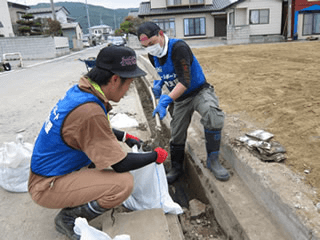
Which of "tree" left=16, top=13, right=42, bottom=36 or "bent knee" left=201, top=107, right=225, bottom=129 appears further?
"tree" left=16, top=13, right=42, bottom=36

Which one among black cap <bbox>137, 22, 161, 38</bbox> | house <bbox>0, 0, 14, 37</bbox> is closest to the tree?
house <bbox>0, 0, 14, 37</bbox>

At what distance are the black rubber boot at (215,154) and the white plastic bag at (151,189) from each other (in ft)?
2.02

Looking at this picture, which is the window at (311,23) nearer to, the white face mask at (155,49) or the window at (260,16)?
the window at (260,16)

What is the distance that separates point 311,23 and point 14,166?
21.4 metres

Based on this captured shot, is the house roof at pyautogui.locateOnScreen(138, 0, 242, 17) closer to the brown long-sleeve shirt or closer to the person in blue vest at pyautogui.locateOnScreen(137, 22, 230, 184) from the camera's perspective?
the person in blue vest at pyautogui.locateOnScreen(137, 22, 230, 184)

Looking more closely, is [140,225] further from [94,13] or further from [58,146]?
[94,13]

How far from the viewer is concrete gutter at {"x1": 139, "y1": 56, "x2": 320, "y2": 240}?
6.16ft

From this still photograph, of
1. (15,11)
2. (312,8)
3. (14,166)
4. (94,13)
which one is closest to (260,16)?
(312,8)

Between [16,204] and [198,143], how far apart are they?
222cm

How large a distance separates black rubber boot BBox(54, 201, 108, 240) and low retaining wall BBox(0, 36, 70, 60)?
2175cm

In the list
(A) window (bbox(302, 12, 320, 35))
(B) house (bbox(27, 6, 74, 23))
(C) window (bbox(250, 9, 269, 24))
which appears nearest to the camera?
Answer: (A) window (bbox(302, 12, 320, 35))

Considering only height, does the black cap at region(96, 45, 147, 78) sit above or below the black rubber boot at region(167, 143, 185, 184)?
above

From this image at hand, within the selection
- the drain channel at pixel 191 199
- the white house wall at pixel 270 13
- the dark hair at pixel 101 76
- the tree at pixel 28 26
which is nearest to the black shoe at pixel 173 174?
the drain channel at pixel 191 199

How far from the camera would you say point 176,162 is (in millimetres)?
3307
